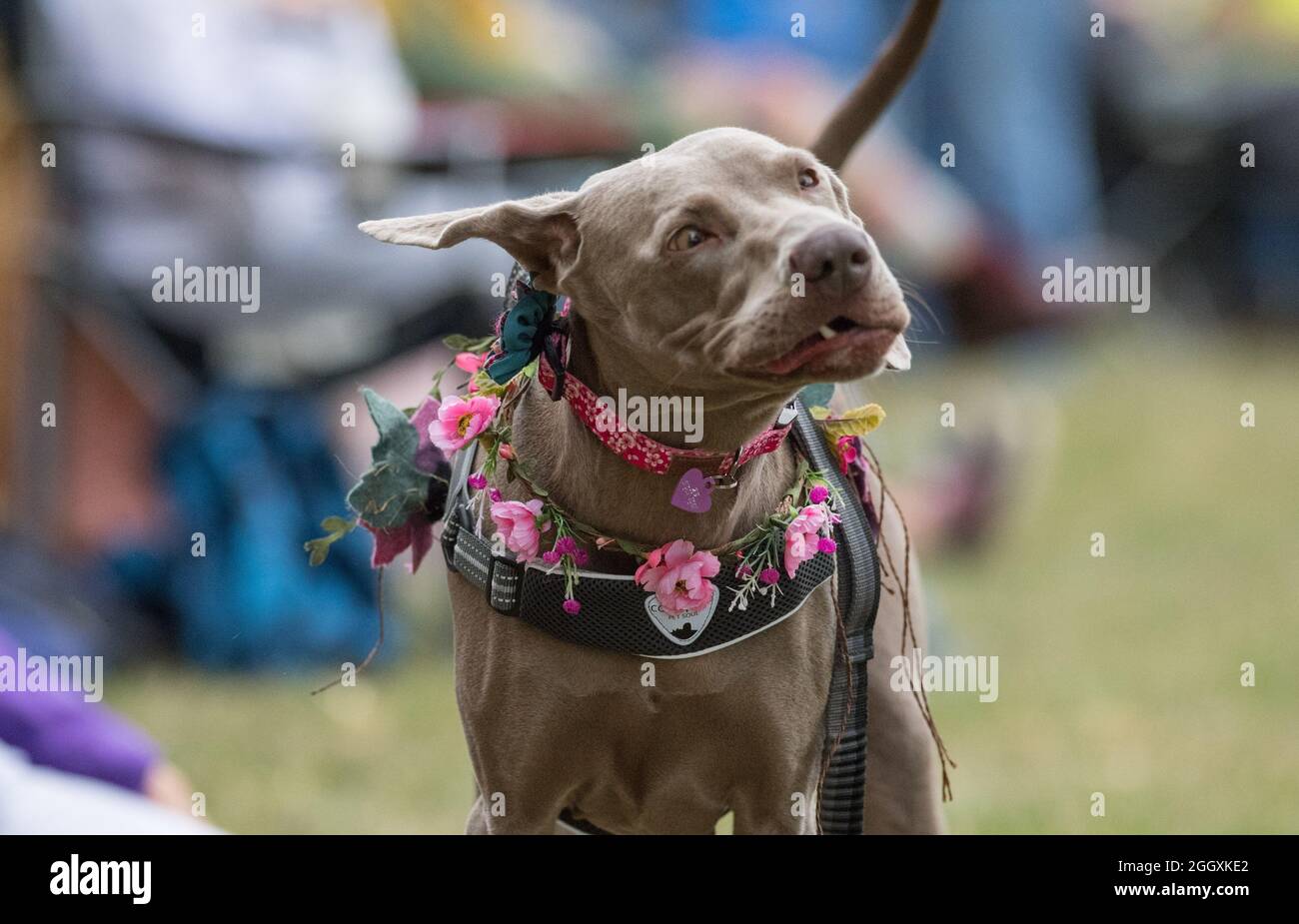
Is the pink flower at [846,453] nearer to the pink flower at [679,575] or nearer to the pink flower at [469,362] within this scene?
the pink flower at [679,575]

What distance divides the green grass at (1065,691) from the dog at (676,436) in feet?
6.10

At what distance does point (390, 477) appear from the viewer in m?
3.05

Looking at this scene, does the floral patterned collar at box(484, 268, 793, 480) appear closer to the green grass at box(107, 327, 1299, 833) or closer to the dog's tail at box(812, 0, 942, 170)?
the dog's tail at box(812, 0, 942, 170)

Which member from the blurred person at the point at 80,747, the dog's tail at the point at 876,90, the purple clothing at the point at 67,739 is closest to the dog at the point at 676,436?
the dog's tail at the point at 876,90

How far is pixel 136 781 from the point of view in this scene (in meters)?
3.89

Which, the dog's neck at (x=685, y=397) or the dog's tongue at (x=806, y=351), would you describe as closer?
the dog's tongue at (x=806, y=351)

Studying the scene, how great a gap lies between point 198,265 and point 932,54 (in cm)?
897

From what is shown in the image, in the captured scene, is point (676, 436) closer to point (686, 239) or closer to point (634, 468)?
point (634, 468)

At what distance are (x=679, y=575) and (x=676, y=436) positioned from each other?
0.22m

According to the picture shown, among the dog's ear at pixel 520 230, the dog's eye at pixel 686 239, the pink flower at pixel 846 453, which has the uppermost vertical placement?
the dog's ear at pixel 520 230

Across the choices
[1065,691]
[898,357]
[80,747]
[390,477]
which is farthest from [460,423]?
[1065,691]

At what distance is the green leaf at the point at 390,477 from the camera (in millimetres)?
3016

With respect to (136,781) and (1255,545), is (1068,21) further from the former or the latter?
(136,781)
